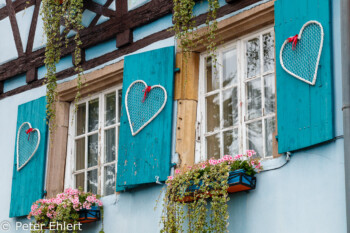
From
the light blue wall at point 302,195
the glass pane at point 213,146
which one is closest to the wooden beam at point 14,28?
the glass pane at point 213,146

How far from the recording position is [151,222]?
8023 millimetres

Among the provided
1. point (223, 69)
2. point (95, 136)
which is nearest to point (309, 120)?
point (223, 69)

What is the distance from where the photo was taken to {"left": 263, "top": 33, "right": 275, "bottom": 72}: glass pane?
773 cm

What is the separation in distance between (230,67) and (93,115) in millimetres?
1833

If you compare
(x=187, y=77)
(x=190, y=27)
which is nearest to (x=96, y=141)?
(x=187, y=77)

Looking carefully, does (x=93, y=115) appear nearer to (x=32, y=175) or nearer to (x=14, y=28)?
(x=32, y=175)

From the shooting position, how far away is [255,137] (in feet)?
25.1

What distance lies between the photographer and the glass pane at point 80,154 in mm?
9195

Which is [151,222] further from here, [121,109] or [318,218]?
[318,218]

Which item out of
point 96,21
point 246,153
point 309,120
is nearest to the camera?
point 309,120

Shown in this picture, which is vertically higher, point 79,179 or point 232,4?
point 232,4

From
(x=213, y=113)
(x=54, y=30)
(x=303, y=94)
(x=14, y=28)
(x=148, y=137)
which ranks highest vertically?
(x=14, y=28)

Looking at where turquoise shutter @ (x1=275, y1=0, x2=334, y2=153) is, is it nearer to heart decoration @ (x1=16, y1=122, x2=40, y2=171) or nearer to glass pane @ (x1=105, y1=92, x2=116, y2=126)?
glass pane @ (x1=105, y1=92, x2=116, y2=126)

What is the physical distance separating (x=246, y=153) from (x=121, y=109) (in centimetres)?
168
